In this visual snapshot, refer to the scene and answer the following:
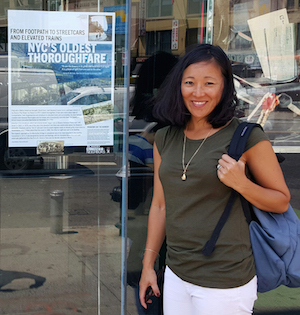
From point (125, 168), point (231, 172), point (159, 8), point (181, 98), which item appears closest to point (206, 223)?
point (231, 172)

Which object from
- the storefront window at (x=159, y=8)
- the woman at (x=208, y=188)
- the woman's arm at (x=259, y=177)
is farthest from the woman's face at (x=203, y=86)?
the storefront window at (x=159, y=8)

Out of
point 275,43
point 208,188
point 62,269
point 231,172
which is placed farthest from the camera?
point 275,43

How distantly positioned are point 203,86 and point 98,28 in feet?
3.71

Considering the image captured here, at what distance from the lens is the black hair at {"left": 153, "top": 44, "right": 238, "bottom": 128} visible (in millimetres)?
1993

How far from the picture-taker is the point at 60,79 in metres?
2.84

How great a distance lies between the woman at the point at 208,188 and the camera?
1.85 meters

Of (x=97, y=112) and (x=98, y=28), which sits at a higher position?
(x=98, y=28)

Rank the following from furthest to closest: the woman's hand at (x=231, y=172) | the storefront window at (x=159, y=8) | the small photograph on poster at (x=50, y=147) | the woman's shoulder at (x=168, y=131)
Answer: the storefront window at (x=159, y=8), the small photograph on poster at (x=50, y=147), the woman's shoulder at (x=168, y=131), the woman's hand at (x=231, y=172)

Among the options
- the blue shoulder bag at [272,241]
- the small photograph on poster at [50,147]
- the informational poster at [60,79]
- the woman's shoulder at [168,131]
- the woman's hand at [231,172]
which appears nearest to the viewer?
the woman's hand at [231,172]

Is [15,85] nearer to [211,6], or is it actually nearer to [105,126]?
[105,126]

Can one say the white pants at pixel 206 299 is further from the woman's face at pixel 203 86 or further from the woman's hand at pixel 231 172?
the woman's face at pixel 203 86

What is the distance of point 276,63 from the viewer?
3.39 meters

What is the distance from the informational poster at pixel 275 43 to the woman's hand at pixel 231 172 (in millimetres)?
1795

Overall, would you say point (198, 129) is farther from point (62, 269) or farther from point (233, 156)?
point (62, 269)
